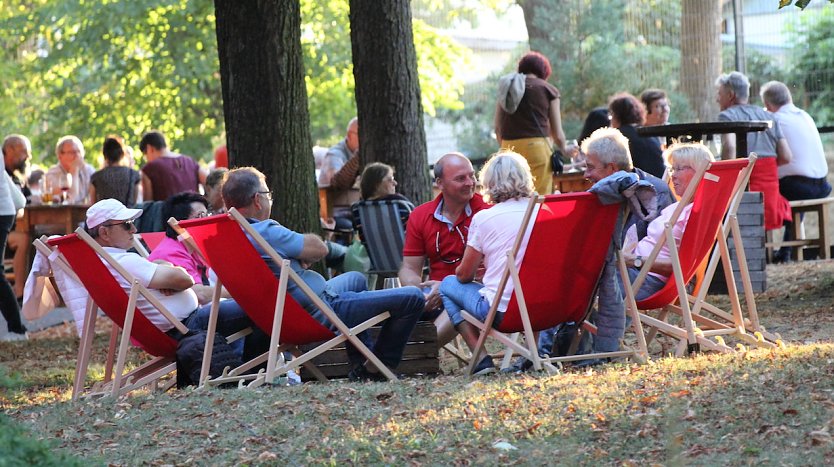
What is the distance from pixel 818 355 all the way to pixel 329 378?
8.77 ft

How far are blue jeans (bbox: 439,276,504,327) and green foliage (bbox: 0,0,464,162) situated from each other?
57.3ft

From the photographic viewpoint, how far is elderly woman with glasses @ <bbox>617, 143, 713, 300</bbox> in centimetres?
738

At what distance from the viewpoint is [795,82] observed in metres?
17.1

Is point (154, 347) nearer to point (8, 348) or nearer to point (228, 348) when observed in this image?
point (228, 348)

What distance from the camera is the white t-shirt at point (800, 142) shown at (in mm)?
13500

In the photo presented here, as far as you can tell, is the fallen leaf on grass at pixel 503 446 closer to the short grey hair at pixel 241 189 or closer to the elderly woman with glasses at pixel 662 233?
the elderly woman with glasses at pixel 662 233

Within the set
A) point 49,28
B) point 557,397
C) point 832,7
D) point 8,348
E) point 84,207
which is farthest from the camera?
point 49,28

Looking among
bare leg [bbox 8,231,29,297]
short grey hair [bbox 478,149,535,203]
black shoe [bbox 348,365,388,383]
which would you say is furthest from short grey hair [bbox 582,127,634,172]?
bare leg [bbox 8,231,29,297]

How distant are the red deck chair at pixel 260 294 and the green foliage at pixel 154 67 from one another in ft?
57.3

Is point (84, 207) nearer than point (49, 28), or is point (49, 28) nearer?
point (84, 207)

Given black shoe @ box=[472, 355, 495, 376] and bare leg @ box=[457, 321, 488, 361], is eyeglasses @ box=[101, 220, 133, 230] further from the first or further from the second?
black shoe @ box=[472, 355, 495, 376]

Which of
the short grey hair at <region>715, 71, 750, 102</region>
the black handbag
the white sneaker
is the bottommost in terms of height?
the white sneaker

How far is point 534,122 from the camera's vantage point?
39.5 ft

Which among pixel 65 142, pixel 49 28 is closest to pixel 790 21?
pixel 65 142
